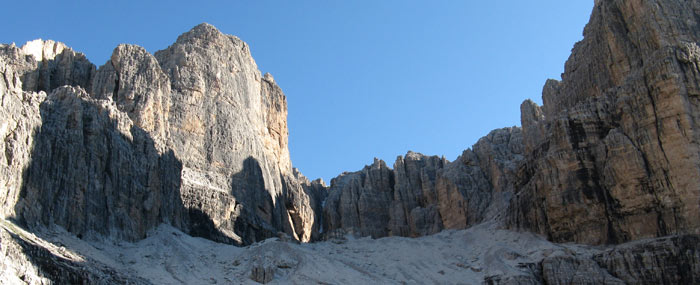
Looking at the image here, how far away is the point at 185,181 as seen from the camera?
81.4m

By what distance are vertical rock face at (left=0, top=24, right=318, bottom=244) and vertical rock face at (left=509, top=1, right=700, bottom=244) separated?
32511 mm

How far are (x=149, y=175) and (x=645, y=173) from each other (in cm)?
4585

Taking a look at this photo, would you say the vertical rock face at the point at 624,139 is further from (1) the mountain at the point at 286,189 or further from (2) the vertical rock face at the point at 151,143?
(2) the vertical rock face at the point at 151,143

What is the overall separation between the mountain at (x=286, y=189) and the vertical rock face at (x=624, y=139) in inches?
6.1

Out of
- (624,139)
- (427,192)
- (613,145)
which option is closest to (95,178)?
(613,145)

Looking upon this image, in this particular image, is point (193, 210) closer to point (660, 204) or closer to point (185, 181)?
point (185, 181)

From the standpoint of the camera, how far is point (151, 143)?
252 ft

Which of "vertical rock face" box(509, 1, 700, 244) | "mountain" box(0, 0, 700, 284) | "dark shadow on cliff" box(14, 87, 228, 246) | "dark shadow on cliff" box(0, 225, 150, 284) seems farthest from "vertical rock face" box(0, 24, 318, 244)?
"vertical rock face" box(509, 1, 700, 244)

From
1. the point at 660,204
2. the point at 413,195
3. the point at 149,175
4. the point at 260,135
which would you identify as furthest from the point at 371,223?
the point at 660,204

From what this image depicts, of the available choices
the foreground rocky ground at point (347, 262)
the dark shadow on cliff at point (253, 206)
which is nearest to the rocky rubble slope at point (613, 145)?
the foreground rocky ground at point (347, 262)

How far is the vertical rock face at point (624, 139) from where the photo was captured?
213 feet

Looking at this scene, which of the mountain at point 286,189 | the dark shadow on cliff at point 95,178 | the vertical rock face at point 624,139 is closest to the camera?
the dark shadow on cliff at point 95,178

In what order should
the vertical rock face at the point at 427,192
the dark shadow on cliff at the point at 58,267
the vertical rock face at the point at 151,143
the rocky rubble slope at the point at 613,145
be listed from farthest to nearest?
the vertical rock face at the point at 427,192 → the rocky rubble slope at the point at 613,145 → the vertical rock face at the point at 151,143 → the dark shadow on cliff at the point at 58,267

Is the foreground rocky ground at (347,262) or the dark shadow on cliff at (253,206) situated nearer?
the foreground rocky ground at (347,262)
